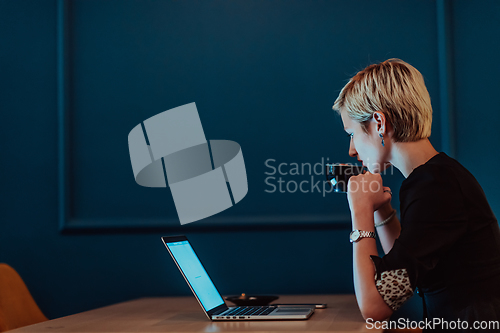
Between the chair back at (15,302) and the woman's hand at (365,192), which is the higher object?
the woman's hand at (365,192)

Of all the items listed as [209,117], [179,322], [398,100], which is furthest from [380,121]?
[209,117]

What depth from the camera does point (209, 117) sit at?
2.34 metres

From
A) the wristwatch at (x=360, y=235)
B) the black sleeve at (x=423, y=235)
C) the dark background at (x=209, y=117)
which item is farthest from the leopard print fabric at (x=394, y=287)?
the dark background at (x=209, y=117)

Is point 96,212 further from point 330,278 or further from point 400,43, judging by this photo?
point 400,43

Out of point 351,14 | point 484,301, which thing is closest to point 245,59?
point 351,14

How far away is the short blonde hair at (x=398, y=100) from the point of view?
53.7 inches

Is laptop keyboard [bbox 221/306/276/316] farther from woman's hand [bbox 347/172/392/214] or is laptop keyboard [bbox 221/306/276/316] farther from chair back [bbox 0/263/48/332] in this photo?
chair back [bbox 0/263/48/332]

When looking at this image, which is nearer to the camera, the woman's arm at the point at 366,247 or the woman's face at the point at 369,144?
the woman's arm at the point at 366,247

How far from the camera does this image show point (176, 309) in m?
1.76

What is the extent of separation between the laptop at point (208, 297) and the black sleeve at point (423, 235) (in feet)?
1.01

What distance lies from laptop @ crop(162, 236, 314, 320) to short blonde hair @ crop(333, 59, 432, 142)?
0.64 metres

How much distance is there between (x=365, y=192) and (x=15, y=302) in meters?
1.58

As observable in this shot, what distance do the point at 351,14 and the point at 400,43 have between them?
0.92 ft

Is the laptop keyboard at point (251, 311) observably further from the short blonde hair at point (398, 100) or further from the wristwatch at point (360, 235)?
the short blonde hair at point (398, 100)
